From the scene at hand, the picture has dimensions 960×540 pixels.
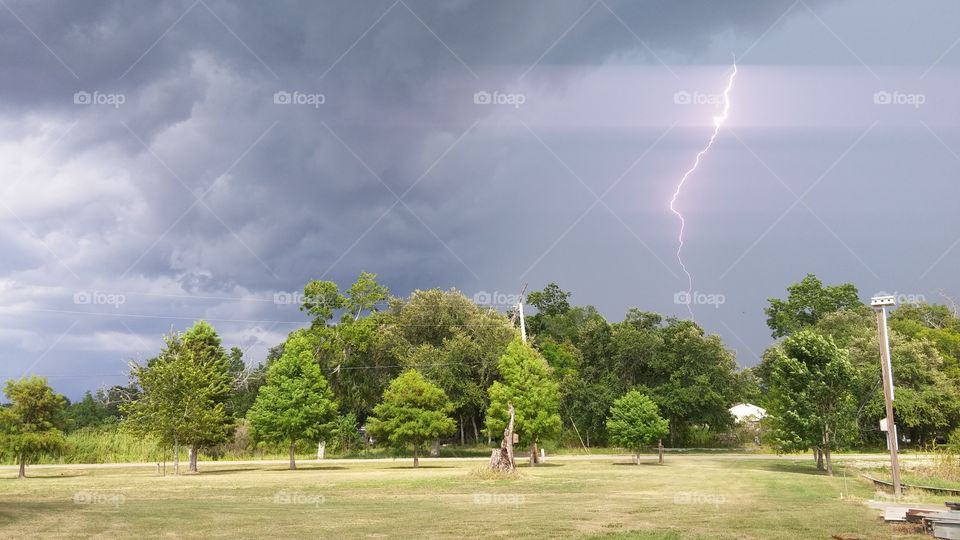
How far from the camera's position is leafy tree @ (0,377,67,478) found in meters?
37.4

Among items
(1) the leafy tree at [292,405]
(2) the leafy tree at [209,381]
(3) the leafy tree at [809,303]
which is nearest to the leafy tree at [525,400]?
(1) the leafy tree at [292,405]

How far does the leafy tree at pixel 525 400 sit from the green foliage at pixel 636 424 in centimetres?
401

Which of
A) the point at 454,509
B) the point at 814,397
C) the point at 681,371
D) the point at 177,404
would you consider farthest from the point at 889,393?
the point at 681,371

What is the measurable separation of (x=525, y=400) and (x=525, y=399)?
83 millimetres

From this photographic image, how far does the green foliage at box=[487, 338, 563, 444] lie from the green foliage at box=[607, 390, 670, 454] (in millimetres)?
3995

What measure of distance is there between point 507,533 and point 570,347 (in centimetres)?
6039

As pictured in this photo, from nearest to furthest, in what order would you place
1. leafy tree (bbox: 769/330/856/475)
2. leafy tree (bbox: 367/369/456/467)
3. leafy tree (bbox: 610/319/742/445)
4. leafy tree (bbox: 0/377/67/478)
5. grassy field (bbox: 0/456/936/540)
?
grassy field (bbox: 0/456/936/540)
leafy tree (bbox: 769/330/856/475)
leafy tree (bbox: 0/377/67/478)
leafy tree (bbox: 367/369/456/467)
leafy tree (bbox: 610/319/742/445)

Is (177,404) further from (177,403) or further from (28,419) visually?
(28,419)

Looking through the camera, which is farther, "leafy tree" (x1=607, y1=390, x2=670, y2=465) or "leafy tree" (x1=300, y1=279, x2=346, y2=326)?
"leafy tree" (x1=300, y1=279, x2=346, y2=326)

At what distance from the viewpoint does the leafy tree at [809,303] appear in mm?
83812

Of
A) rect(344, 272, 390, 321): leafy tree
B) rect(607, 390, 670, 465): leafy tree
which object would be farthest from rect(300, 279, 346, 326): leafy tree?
rect(607, 390, 670, 465): leafy tree

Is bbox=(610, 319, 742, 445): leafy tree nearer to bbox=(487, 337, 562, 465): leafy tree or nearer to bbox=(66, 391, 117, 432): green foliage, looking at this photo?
bbox=(487, 337, 562, 465): leafy tree

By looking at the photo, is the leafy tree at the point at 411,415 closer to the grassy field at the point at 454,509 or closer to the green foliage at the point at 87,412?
the grassy field at the point at 454,509

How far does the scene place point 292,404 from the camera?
4338 centimetres
